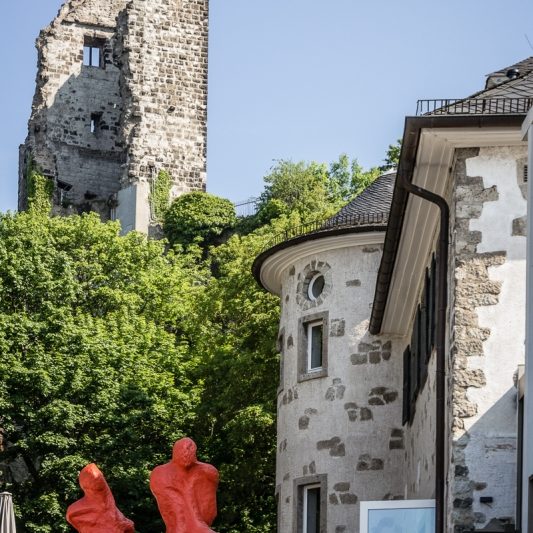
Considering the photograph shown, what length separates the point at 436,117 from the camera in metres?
18.9

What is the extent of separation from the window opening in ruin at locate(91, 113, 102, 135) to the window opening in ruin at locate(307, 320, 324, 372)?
170 ft

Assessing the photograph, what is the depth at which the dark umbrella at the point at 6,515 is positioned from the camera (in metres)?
28.1

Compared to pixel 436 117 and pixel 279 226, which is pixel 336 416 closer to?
pixel 436 117

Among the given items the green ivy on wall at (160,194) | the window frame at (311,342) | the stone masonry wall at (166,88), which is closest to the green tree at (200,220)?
the green ivy on wall at (160,194)

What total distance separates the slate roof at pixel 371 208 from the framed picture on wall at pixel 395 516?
35.2 ft

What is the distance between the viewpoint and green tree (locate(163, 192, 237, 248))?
71125 mm

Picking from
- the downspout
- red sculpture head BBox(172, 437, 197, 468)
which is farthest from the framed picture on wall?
red sculpture head BBox(172, 437, 197, 468)

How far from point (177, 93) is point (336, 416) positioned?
162ft

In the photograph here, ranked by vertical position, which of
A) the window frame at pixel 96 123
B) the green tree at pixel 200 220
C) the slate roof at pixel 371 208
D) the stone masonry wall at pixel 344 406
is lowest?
the stone masonry wall at pixel 344 406

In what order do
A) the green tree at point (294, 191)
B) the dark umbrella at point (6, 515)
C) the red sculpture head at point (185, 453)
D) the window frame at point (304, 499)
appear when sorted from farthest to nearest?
1. the green tree at point (294, 191)
2. the window frame at point (304, 499)
3. the dark umbrella at point (6, 515)
4. the red sculpture head at point (185, 453)

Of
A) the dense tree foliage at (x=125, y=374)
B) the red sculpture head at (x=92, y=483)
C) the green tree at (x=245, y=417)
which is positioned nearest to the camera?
the red sculpture head at (x=92, y=483)

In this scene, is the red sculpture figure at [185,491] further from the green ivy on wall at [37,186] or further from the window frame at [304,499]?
the green ivy on wall at [37,186]

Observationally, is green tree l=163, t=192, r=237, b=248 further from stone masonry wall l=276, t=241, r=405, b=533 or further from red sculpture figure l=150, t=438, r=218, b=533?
red sculpture figure l=150, t=438, r=218, b=533

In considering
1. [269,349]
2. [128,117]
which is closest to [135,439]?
[269,349]
